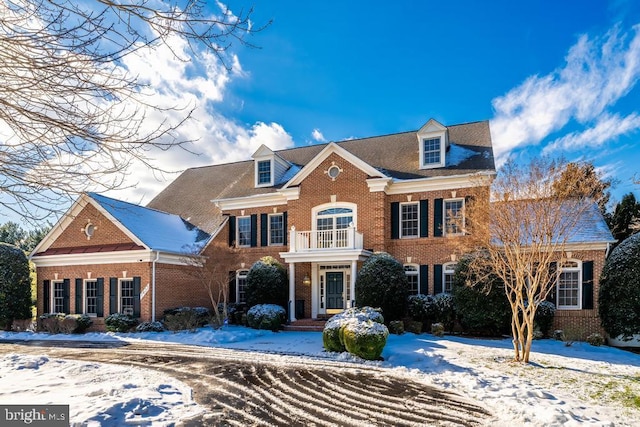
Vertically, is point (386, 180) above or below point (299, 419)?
above

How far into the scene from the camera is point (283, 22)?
207 inches

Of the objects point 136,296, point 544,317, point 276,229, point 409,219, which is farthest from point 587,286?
point 136,296

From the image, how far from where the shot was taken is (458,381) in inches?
344

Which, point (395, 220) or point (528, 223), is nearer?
point (528, 223)

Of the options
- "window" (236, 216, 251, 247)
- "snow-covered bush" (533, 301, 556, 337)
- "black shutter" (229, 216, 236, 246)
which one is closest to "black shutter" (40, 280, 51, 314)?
"black shutter" (229, 216, 236, 246)

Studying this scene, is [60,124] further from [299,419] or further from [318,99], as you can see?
[318,99]

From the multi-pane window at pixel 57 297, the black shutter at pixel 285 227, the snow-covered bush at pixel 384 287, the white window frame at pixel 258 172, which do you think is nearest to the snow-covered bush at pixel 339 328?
the snow-covered bush at pixel 384 287

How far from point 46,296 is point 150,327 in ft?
22.2

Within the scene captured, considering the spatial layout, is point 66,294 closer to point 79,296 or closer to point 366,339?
point 79,296

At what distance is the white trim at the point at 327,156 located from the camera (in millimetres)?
18377

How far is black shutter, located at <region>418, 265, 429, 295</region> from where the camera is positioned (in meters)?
17.5

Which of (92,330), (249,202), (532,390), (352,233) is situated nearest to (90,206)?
(92,330)

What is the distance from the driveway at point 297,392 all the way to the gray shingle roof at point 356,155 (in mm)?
10693

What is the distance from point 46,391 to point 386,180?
45.7 ft
